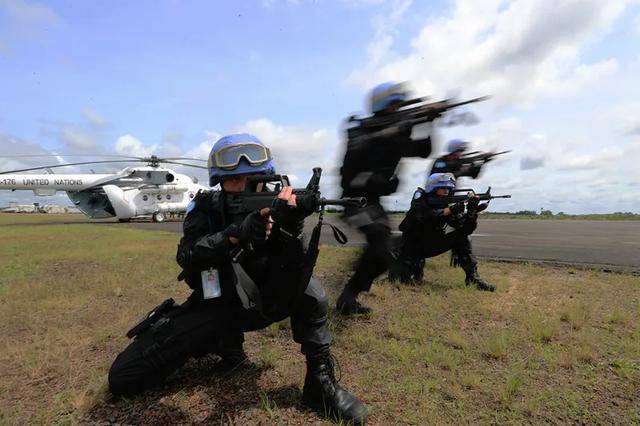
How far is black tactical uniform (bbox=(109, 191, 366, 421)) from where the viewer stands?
2.57 meters

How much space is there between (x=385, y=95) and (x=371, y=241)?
1669 mm

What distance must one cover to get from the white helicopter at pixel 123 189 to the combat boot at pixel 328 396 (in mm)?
22747

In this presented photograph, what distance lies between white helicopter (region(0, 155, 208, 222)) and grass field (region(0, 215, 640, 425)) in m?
20.6

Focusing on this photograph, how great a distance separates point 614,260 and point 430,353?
22.5 feet

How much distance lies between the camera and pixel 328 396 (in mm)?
2504

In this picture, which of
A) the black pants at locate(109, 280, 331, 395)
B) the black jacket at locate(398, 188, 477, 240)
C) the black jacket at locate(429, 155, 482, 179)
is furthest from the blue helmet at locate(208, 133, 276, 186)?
the black jacket at locate(429, 155, 482, 179)

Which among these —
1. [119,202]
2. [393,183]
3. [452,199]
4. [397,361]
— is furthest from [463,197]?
[119,202]

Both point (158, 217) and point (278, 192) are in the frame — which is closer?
point (278, 192)

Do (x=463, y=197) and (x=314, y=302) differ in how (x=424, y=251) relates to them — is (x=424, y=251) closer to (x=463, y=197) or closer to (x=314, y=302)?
(x=463, y=197)

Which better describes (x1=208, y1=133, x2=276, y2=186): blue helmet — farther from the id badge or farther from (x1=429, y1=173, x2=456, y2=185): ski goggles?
(x1=429, y1=173, x2=456, y2=185): ski goggles

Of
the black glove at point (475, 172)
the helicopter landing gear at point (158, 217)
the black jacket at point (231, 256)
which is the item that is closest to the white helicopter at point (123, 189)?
the helicopter landing gear at point (158, 217)

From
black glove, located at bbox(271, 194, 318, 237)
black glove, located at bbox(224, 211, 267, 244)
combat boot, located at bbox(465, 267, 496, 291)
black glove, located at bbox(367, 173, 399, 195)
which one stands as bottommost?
combat boot, located at bbox(465, 267, 496, 291)

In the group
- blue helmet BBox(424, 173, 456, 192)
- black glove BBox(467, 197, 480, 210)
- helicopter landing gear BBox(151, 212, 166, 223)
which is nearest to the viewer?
black glove BBox(467, 197, 480, 210)

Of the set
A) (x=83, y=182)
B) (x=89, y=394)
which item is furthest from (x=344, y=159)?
(x=83, y=182)
